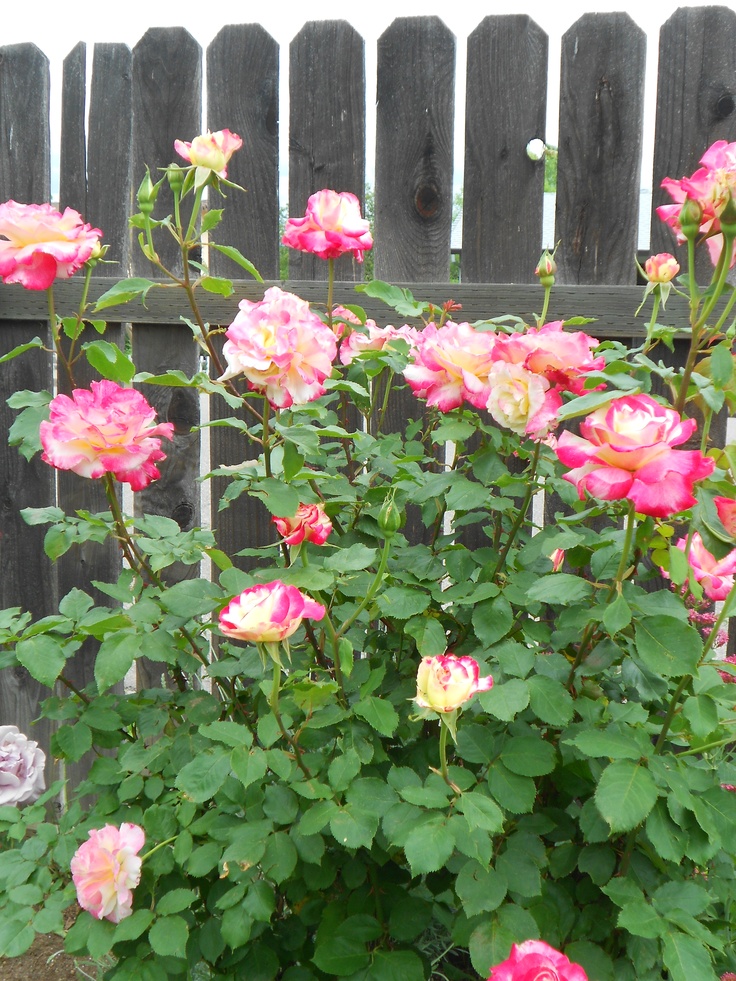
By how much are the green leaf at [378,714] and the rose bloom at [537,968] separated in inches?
10.8

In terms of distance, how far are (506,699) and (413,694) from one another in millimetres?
251

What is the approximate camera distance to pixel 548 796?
120 cm

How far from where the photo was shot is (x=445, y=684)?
84 centimetres

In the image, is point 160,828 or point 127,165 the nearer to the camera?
point 160,828

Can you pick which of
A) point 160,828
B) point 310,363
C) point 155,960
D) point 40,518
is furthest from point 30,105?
point 155,960

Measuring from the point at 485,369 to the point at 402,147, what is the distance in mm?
1080

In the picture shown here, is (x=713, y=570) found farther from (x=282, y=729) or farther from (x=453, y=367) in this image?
(x=282, y=729)

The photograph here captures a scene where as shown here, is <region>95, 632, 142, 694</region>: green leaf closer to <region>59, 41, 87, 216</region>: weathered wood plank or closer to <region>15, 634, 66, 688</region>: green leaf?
<region>15, 634, 66, 688</region>: green leaf

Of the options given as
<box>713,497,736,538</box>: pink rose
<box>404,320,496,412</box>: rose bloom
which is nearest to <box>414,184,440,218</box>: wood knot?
<box>404,320,496,412</box>: rose bloom

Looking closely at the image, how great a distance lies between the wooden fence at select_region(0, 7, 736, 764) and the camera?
5.91 ft

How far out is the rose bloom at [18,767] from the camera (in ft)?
5.42

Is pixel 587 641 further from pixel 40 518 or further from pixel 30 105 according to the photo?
pixel 30 105

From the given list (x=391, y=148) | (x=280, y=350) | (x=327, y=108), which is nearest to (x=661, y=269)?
(x=280, y=350)

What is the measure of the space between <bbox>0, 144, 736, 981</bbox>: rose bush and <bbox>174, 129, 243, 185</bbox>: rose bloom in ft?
0.05
